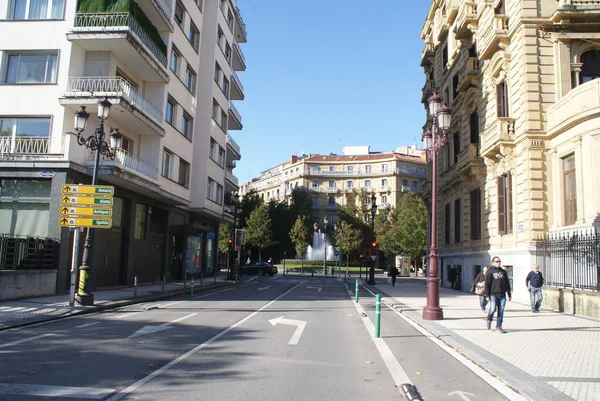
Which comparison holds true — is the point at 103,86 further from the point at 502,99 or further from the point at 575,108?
the point at 575,108

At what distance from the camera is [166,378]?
662cm

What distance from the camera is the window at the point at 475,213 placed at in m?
27.0

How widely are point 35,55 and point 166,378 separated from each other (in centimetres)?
1889

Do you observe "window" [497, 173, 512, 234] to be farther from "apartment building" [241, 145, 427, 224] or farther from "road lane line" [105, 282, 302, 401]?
"apartment building" [241, 145, 427, 224]

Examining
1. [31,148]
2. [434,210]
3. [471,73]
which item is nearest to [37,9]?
[31,148]

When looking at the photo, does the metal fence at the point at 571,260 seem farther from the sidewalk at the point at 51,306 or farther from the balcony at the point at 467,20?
the sidewalk at the point at 51,306

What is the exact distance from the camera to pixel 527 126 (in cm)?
2012

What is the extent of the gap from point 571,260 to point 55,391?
15.8 metres

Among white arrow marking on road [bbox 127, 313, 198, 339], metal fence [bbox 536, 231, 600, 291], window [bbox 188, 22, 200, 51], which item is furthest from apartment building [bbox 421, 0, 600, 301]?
window [bbox 188, 22, 200, 51]

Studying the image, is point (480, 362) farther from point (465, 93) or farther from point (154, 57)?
point (465, 93)

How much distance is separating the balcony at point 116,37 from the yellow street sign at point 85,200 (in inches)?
316

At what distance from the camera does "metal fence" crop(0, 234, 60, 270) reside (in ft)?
55.2

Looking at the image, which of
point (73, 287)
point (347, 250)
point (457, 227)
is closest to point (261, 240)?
point (347, 250)

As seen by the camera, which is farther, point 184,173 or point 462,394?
point 184,173
